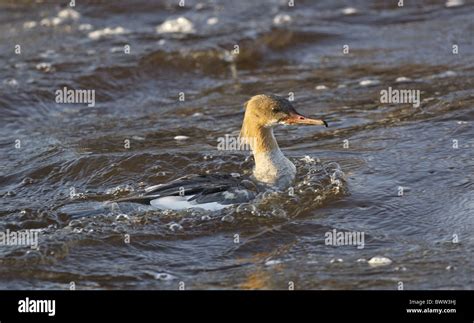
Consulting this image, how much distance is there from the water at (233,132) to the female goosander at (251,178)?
122 millimetres

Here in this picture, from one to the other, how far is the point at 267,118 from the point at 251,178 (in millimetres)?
605

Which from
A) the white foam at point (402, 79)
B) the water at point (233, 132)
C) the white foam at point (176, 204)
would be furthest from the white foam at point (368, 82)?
the white foam at point (176, 204)

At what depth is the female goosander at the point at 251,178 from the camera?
28.5 ft

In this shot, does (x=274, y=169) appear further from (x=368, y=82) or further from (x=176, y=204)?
(x=368, y=82)

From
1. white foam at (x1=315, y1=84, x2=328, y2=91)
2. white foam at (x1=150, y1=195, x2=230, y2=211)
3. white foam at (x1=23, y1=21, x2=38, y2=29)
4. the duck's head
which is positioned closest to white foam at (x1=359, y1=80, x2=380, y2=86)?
white foam at (x1=315, y1=84, x2=328, y2=91)

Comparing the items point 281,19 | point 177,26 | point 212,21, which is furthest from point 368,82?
point 177,26

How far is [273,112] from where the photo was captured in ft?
31.1

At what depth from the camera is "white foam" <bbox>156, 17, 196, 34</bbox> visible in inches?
623

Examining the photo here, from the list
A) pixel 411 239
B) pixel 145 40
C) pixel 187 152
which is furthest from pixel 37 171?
pixel 145 40

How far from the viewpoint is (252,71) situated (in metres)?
14.4

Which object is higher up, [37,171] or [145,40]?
[145,40]

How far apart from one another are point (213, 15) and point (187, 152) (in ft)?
21.1

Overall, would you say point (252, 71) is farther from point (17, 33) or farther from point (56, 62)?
point (17, 33)

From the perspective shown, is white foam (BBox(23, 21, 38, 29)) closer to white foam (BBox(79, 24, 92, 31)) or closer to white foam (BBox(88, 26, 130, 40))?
white foam (BBox(79, 24, 92, 31))
